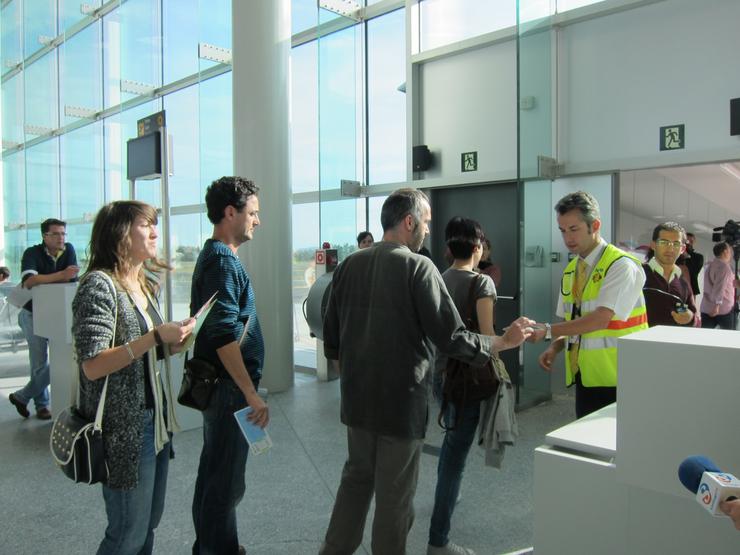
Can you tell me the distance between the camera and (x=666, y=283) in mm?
3592

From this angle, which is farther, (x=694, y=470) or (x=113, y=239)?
(x=113, y=239)

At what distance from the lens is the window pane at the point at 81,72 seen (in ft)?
29.3

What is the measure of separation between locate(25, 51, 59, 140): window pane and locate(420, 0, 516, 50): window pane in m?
6.71

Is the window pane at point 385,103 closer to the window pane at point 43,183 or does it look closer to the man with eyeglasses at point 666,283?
the man with eyeglasses at point 666,283

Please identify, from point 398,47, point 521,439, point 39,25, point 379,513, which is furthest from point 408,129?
point 39,25

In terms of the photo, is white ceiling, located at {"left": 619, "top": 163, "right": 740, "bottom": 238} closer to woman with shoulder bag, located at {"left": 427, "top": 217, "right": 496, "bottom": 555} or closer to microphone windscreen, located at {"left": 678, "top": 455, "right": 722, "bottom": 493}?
woman with shoulder bag, located at {"left": 427, "top": 217, "right": 496, "bottom": 555}

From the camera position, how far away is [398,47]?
661 centimetres

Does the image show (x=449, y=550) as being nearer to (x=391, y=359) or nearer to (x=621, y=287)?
(x=391, y=359)

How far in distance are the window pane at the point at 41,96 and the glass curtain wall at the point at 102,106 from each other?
0.06ft

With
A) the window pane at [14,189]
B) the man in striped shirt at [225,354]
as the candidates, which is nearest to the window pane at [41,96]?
the window pane at [14,189]

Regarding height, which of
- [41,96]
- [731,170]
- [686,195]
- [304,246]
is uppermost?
[41,96]

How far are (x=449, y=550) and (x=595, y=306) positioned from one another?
117cm

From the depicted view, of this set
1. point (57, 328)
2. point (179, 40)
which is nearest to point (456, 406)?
point (57, 328)

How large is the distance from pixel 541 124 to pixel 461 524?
11.4 ft
